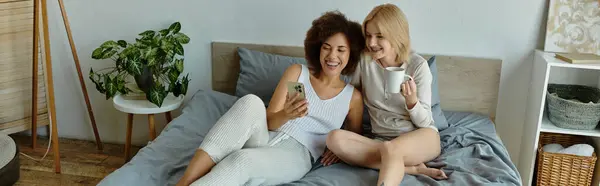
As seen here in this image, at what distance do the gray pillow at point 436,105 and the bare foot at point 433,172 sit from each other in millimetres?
391

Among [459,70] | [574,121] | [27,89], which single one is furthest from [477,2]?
[27,89]

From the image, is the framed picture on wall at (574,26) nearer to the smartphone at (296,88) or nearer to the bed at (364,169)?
the bed at (364,169)

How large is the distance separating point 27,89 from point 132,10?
0.74 metres

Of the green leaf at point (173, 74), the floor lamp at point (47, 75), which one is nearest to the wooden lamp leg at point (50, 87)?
the floor lamp at point (47, 75)

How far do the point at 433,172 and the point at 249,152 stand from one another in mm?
660

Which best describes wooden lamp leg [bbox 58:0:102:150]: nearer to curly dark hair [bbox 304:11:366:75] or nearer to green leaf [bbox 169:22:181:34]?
green leaf [bbox 169:22:181:34]

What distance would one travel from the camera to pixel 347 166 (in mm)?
2162

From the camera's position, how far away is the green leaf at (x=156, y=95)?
2605 mm

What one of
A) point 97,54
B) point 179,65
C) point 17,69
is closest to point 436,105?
point 179,65

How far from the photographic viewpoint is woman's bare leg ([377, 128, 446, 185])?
1923 millimetres

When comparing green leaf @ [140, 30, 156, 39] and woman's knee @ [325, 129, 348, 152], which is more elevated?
green leaf @ [140, 30, 156, 39]

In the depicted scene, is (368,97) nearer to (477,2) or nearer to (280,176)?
(280,176)

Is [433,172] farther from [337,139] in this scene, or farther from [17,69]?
[17,69]

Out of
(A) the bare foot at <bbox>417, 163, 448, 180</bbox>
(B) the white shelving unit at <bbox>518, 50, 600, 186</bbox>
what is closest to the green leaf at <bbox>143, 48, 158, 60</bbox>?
(A) the bare foot at <bbox>417, 163, 448, 180</bbox>
